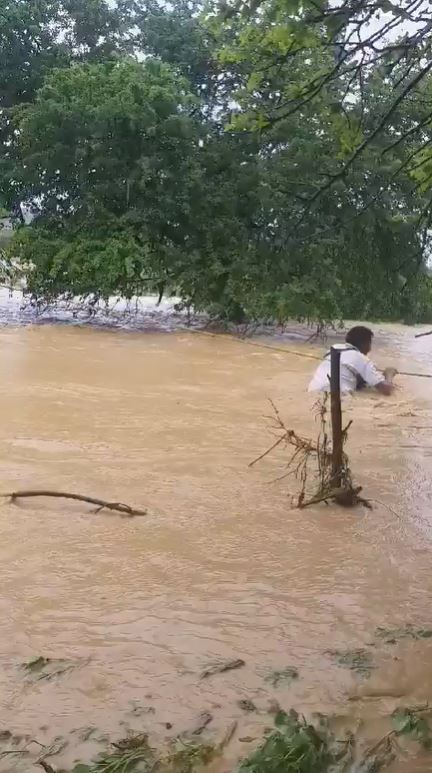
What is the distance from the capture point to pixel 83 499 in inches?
216

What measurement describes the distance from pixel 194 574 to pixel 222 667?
41.8 inches

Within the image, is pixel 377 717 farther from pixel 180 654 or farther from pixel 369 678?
pixel 180 654

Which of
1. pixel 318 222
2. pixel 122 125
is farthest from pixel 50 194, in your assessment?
pixel 318 222

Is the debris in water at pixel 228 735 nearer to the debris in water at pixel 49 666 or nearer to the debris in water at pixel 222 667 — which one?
the debris in water at pixel 222 667

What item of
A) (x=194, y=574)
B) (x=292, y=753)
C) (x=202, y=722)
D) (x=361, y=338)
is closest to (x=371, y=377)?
(x=361, y=338)

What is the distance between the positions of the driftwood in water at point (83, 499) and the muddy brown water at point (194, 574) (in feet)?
0.25

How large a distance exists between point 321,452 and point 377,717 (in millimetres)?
2807

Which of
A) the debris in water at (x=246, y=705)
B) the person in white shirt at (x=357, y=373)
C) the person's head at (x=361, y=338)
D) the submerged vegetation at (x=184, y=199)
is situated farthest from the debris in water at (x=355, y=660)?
the submerged vegetation at (x=184, y=199)

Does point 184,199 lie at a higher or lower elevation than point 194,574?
higher

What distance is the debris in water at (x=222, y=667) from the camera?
3.50 metres

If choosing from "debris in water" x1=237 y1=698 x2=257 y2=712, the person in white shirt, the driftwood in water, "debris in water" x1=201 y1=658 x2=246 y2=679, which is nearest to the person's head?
the person in white shirt

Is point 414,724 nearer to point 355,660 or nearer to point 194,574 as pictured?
point 355,660

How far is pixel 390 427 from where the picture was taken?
342 inches

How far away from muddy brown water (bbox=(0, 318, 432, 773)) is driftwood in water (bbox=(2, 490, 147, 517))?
0.08m
